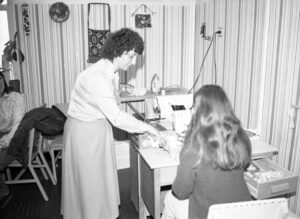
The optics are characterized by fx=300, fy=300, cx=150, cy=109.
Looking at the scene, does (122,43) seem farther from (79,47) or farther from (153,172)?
(79,47)

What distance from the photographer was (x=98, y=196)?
7.11 ft

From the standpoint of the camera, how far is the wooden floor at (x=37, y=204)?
2602 mm

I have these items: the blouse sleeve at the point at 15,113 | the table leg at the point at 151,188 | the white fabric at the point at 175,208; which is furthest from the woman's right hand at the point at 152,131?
the blouse sleeve at the point at 15,113

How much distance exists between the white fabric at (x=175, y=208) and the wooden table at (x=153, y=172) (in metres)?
0.17

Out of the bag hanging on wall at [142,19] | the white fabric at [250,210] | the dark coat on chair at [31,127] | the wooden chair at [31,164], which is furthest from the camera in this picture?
the bag hanging on wall at [142,19]

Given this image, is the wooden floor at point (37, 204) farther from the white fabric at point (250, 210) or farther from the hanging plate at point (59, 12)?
the hanging plate at point (59, 12)

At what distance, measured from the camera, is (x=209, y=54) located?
11.3 ft

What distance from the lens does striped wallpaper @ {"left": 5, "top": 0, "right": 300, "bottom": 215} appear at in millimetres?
2332

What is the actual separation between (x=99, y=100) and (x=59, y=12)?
1974mm

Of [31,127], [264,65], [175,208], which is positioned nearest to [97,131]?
[175,208]

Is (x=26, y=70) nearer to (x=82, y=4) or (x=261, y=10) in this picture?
(x=82, y=4)

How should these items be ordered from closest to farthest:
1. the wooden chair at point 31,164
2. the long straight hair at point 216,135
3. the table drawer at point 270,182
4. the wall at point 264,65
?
1. the long straight hair at point 216,135
2. the table drawer at point 270,182
3. the wall at point 264,65
4. the wooden chair at point 31,164

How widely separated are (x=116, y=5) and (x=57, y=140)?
1.76m

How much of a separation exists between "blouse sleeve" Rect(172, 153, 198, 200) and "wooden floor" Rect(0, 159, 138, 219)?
1.27m
